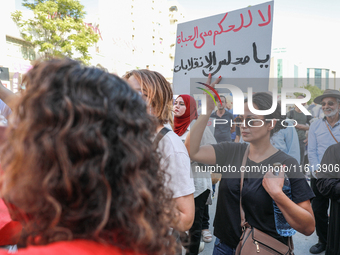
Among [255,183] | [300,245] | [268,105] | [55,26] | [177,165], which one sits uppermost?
[55,26]

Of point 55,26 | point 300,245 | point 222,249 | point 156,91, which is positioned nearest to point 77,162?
point 156,91

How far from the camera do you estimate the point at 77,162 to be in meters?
0.62

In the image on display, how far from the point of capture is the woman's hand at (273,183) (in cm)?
167

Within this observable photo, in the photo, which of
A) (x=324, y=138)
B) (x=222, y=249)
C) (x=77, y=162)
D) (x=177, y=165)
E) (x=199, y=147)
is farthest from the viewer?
(x=324, y=138)

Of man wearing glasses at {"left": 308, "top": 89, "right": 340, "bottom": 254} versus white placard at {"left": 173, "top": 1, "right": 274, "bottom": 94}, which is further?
man wearing glasses at {"left": 308, "top": 89, "right": 340, "bottom": 254}

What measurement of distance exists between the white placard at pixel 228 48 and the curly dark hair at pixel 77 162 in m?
1.82

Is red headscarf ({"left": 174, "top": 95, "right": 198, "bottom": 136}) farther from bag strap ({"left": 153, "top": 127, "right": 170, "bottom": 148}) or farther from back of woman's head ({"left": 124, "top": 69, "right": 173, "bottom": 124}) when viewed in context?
bag strap ({"left": 153, "top": 127, "right": 170, "bottom": 148})

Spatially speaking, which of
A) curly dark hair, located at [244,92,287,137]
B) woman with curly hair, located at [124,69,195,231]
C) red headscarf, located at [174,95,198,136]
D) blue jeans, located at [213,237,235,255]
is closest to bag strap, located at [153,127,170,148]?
woman with curly hair, located at [124,69,195,231]

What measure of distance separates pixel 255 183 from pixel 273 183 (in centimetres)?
16

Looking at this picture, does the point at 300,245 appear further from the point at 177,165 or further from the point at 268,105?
the point at 177,165

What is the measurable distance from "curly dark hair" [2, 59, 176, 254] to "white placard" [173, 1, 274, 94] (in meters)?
1.82

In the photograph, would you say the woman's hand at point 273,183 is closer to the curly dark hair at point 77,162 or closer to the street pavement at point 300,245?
the curly dark hair at point 77,162

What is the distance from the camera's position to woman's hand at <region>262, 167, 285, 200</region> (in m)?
1.67

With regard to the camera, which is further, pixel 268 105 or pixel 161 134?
pixel 268 105
